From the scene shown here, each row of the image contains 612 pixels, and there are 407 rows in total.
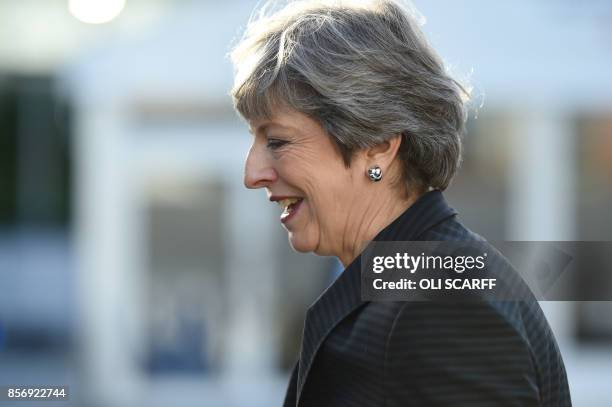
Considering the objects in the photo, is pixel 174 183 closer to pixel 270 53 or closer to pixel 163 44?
pixel 163 44

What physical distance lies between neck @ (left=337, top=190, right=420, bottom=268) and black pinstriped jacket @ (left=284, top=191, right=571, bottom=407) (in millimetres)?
156

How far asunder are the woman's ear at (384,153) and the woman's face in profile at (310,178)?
0.10 ft

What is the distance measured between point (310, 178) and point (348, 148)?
113mm

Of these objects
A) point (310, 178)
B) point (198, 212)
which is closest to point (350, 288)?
point (310, 178)

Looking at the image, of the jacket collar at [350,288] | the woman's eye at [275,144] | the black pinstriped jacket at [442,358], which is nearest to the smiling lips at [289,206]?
the woman's eye at [275,144]

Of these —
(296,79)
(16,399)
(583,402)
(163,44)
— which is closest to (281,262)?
(163,44)

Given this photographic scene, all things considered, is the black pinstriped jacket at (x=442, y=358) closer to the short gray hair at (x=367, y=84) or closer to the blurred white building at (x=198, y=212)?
the short gray hair at (x=367, y=84)

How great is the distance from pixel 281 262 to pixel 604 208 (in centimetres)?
283

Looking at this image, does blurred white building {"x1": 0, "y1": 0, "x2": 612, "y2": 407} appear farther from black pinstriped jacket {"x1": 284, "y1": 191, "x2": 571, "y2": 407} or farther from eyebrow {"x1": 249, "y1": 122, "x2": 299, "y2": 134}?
black pinstriped jacket {"x1": 284, "y1": 191, "x2": 571, "y2": 407}

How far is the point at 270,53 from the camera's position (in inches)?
85.0

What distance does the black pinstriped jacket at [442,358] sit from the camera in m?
1.71

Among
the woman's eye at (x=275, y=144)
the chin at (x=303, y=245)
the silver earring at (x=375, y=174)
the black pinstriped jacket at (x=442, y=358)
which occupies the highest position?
the woman's eye at (x=275, y=144)

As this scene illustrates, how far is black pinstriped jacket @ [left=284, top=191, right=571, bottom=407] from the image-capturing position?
5.60 feet

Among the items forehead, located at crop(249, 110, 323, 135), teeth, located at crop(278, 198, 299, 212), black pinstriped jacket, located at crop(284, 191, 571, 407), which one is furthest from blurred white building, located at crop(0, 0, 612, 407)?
black pinstriped jacket, located at crop(284, 191, 571, 407)
